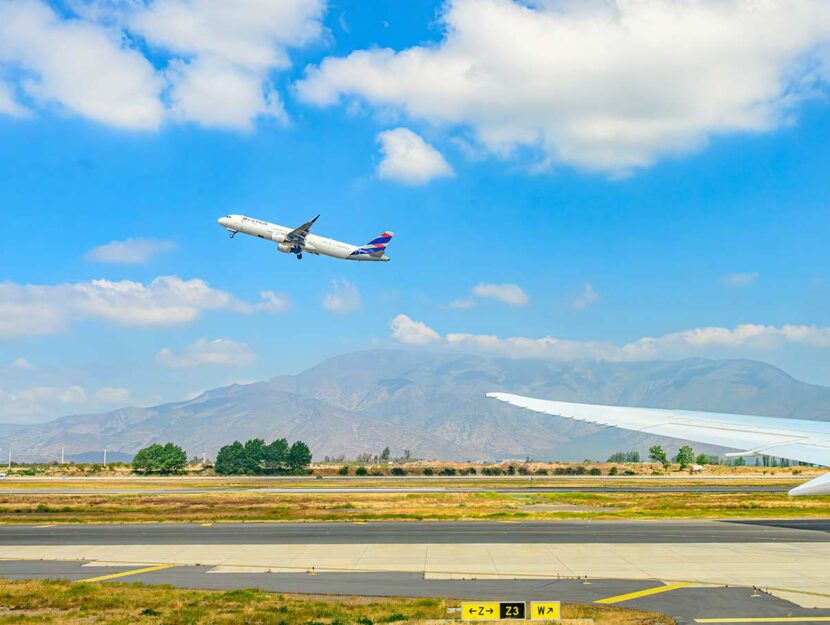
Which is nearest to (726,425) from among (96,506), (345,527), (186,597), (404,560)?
(404,560)

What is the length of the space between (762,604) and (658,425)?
226 inches

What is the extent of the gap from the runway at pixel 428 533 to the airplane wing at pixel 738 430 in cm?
1000

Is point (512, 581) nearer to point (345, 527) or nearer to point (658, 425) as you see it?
point (658, 425)

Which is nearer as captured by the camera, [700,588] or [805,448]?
[805,448]

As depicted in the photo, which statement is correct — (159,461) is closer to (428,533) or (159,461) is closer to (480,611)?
(428,533)

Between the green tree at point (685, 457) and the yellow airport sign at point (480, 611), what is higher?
the yellow airport sign at point (480, 611)

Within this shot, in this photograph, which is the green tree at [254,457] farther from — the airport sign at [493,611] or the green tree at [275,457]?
the airport sign at [493,611]

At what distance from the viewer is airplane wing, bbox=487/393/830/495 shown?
19.3m

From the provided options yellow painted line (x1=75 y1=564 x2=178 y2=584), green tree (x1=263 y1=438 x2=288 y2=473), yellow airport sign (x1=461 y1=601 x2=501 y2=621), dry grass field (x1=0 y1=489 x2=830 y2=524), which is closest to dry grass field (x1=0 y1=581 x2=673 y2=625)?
yellow painted line (x1=75 y1=564 x2=178 y2=584)

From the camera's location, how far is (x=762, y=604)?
21156 mm

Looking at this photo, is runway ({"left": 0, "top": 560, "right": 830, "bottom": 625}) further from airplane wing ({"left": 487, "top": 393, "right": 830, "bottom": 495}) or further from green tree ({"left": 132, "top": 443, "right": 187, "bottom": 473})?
green tree ({"left": 132, "top": 443, "right": 187, "bottom": 473})

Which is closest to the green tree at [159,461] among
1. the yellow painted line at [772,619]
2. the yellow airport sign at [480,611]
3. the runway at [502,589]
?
the runway at [502,589]

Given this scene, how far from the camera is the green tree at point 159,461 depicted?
122500mm

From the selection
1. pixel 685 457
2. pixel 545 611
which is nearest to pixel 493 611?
pixel 545 611
